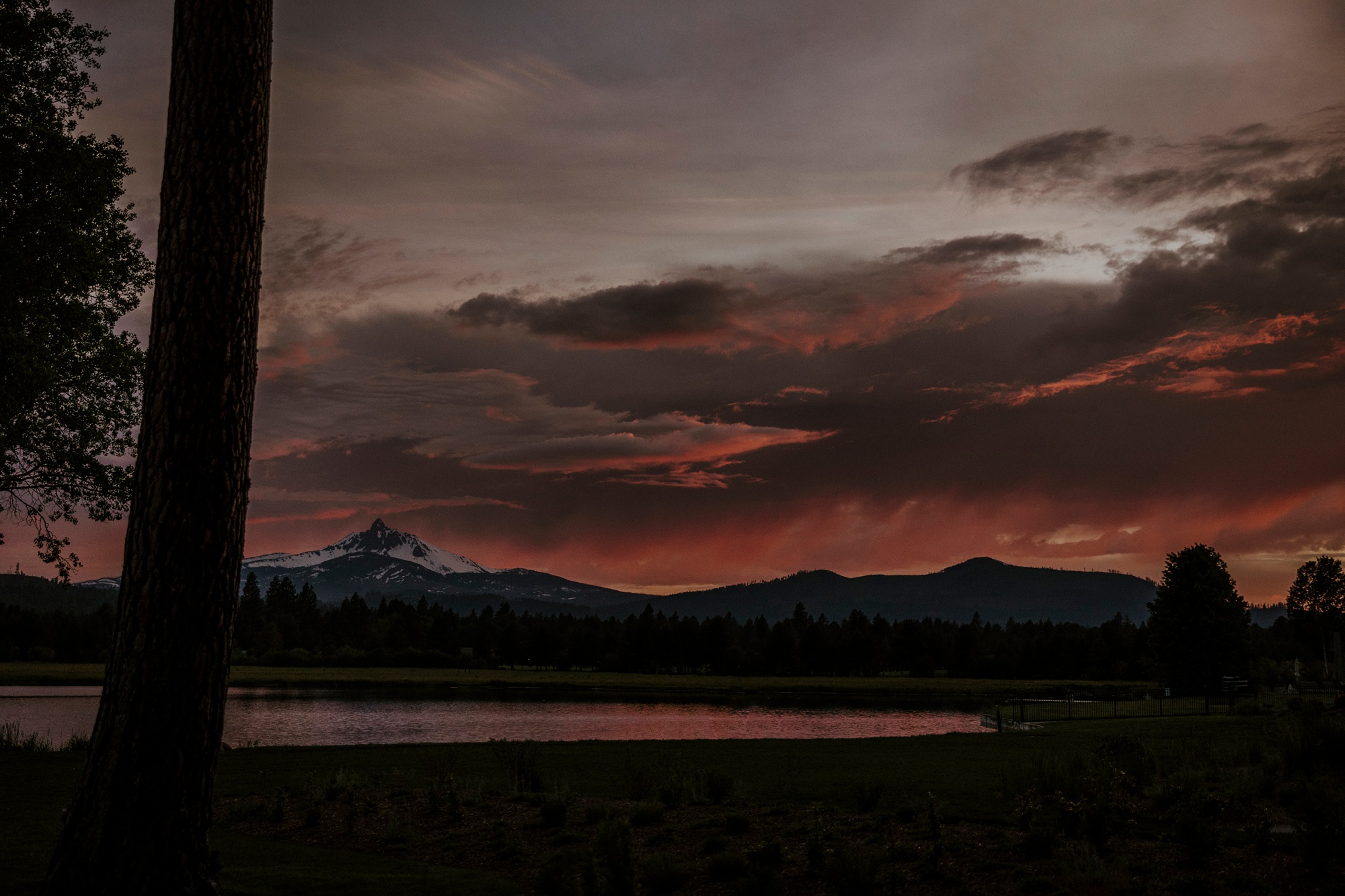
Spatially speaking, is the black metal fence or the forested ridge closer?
the black metal fence

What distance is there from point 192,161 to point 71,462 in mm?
15149

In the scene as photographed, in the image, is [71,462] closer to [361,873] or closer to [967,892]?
[361,873]

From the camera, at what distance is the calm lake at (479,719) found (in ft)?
118

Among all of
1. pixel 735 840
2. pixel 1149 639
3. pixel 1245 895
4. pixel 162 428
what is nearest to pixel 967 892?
pixel 1245 895

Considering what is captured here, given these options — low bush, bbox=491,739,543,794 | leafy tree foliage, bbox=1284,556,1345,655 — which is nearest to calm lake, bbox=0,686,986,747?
low bush, bbox=491,739,543,794

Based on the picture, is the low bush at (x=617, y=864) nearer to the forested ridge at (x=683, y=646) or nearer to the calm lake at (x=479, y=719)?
the calm lake at (x=479, y=719)

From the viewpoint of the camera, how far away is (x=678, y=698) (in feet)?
A: 247

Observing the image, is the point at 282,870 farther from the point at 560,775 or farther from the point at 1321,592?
the point at 1321,592

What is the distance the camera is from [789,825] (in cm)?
1091

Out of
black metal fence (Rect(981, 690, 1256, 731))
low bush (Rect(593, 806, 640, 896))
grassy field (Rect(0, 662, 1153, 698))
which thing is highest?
low bush (Rect(593, 806, 640, 896))

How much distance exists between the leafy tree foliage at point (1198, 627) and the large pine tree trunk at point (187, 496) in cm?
6525

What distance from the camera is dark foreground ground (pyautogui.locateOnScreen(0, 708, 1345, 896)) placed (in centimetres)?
822

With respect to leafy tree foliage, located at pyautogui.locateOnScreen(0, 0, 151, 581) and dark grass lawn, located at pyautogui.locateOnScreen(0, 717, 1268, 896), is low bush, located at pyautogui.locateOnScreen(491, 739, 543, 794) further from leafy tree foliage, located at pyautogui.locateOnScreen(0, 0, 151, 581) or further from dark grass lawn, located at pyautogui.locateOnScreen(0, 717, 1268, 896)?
leafy tree foliage, located at pyautogui.locateOnScreen(0, 0, 151, 581)

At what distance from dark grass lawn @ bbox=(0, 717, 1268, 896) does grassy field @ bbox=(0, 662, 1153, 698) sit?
58273mm
